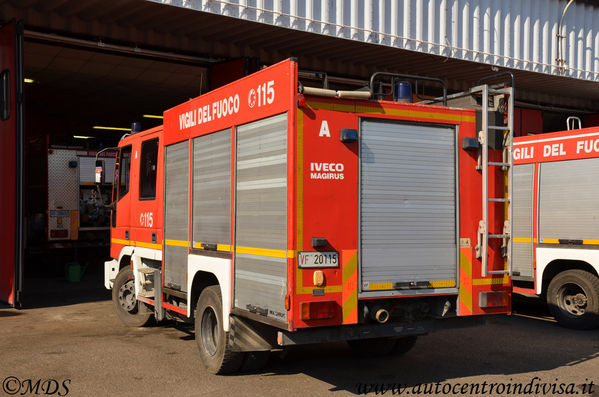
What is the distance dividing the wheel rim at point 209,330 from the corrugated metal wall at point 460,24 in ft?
21.1

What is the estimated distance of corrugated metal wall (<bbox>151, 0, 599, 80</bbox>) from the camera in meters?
12.7

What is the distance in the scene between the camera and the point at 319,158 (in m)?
5.86

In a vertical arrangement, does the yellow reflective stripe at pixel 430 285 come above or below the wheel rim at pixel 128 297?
above

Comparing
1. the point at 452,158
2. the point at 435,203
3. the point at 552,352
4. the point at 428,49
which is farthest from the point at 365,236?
the point at 428,49

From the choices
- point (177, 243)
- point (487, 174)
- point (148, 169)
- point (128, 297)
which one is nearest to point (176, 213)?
point (177, 243)

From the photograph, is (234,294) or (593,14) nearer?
(234,294)

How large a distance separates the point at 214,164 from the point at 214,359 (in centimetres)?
215

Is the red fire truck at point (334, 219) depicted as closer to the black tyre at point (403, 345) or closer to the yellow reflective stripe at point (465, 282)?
the yellow reflective stripe at point (465, 282)

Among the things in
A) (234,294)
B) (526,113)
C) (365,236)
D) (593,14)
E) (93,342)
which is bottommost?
(93,342)

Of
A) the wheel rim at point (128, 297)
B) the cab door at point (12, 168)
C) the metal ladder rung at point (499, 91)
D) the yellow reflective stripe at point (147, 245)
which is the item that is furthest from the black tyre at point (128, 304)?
the metal ladder rung at point (499, 91)

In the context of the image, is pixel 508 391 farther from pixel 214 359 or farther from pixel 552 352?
pixel 214 359

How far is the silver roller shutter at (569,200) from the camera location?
391 inches

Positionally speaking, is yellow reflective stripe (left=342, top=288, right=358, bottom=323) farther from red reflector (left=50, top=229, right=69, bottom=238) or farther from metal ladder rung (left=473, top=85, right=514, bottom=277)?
red reflector (left=50, top=229, right=69, bottom=238)

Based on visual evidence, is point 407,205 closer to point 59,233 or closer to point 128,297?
point 128,297
